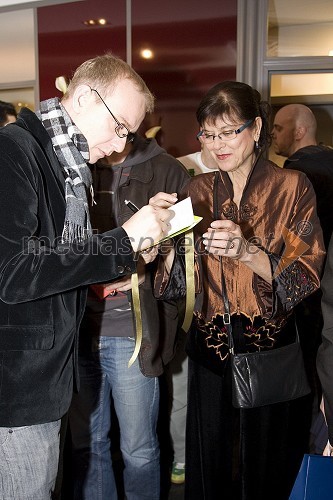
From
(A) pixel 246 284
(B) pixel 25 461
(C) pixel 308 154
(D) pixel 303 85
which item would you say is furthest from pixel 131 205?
(D) pixel 303 85

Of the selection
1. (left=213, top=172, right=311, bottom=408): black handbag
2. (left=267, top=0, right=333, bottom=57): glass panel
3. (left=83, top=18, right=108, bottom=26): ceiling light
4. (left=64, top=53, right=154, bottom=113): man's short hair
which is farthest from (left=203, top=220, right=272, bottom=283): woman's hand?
(left=83, top=18, right=108, bottom=26): ceiling light

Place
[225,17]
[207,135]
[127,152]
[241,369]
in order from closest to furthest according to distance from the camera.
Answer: [241,369], [207,135], [127,152], [225,17]

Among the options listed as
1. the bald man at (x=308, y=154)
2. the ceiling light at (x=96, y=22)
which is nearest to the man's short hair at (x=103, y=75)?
the bald man at (x=308, y=154)

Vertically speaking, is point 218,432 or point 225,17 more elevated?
point 225,17

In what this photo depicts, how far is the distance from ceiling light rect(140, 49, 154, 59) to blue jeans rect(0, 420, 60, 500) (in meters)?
2.98

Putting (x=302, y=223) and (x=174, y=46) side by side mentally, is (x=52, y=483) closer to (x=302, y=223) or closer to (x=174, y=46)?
(x=302, y=223)

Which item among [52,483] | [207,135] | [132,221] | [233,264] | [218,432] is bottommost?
[218,432]

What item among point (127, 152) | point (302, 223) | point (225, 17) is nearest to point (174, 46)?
point (225, 17)

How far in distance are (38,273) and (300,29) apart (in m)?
3.19

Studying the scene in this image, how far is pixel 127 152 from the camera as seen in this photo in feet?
6.20

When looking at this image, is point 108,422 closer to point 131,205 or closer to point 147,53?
point 131,205

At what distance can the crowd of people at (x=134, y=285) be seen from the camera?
1.13 m

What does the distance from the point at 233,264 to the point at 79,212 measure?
646mm

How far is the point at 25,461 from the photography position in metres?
1.18
